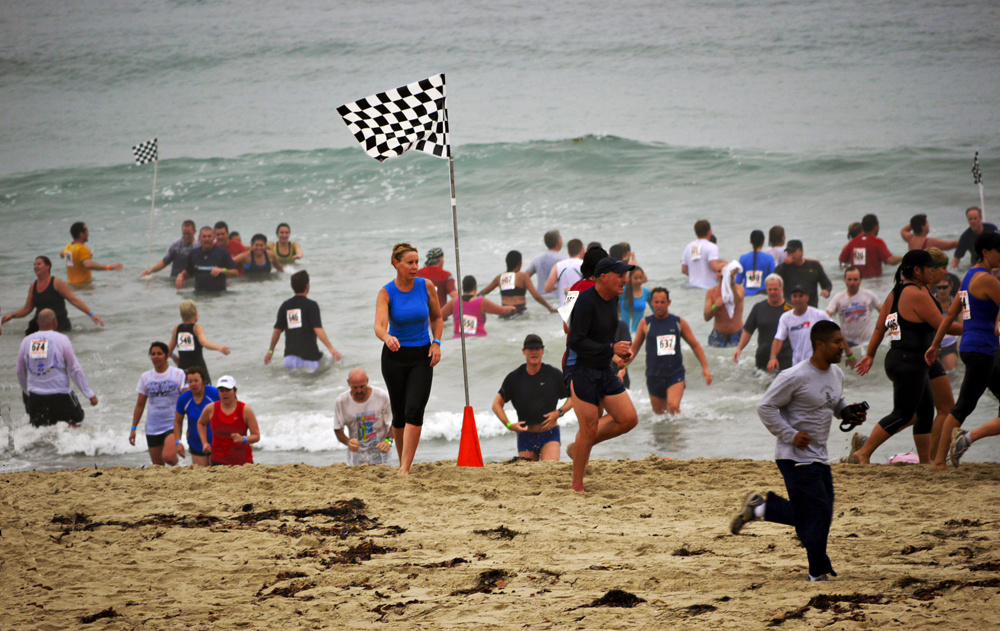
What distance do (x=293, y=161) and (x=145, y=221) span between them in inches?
214

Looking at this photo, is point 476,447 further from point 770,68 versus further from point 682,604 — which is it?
point 770,68

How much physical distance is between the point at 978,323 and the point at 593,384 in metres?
2.78

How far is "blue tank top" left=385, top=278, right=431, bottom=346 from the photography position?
5879 mm

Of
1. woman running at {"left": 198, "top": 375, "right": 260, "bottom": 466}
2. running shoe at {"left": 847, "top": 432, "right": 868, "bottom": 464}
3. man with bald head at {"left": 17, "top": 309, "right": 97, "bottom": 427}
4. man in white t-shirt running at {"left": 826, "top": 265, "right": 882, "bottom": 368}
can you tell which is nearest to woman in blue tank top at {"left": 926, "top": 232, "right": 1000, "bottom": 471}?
running shoe at {"left": 847, "top": 432, "right": 868, "bottom": 464}

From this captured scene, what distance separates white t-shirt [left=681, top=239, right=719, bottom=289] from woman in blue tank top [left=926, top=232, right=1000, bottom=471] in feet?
25.3

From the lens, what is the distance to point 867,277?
12.8 meters

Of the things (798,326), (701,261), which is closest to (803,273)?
(798,326)

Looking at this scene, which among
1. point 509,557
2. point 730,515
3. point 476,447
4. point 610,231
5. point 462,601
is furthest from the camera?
point 610,231

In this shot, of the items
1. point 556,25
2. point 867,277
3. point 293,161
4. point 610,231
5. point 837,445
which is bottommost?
point 837,445

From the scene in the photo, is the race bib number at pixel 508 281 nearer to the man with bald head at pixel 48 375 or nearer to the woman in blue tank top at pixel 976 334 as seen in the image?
the man with bald head at pixel 48 375

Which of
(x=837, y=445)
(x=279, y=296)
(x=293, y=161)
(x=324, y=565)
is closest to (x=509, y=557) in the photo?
(x=324, y=565)

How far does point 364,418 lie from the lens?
24.7 ft

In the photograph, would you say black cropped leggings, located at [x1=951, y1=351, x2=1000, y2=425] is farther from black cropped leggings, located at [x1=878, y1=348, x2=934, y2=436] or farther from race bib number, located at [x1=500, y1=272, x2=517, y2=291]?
race bib number, located at [x1=500, y1=272, x2=517, y2=291]

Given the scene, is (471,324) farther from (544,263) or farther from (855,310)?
(855,310)
